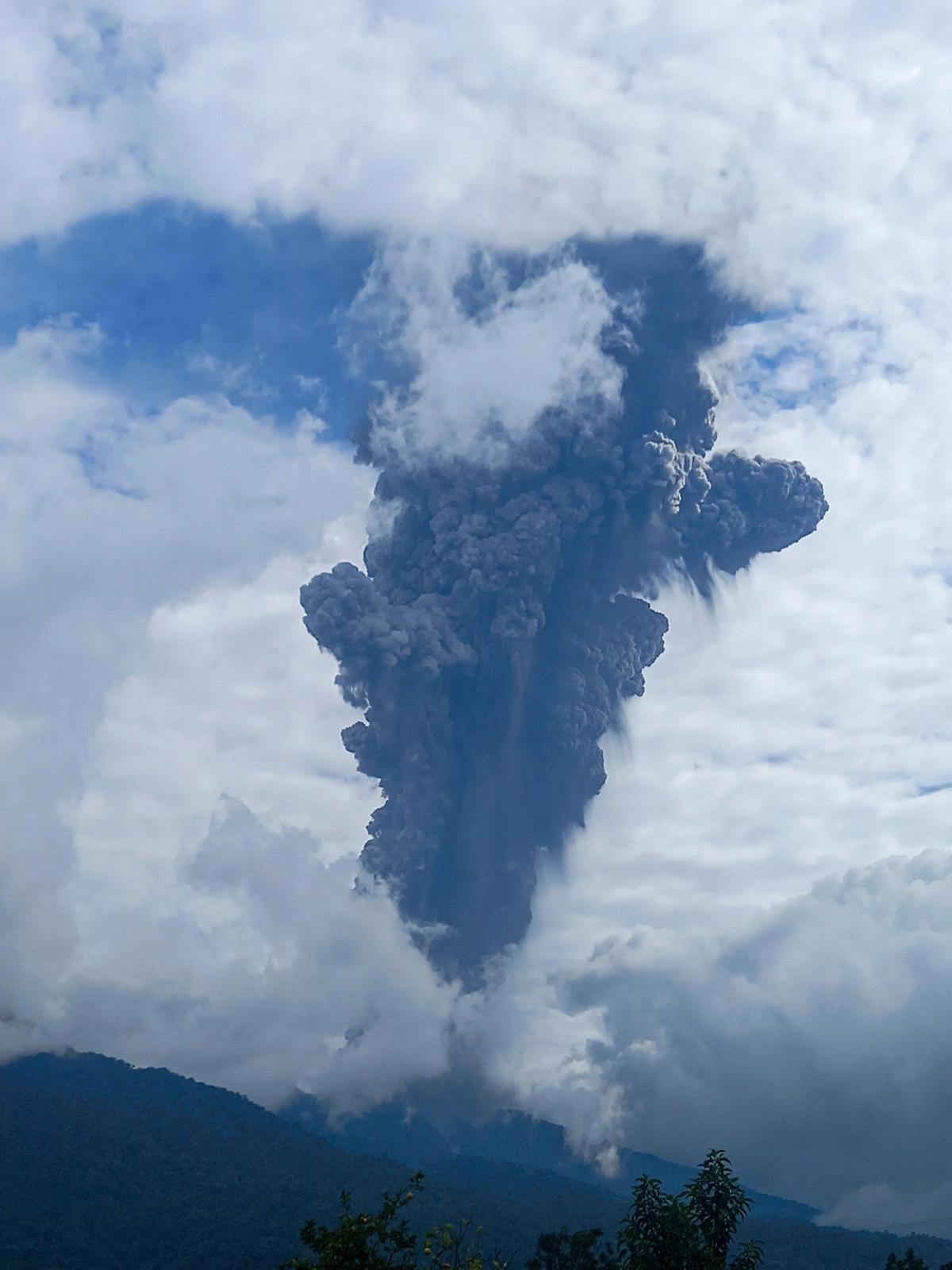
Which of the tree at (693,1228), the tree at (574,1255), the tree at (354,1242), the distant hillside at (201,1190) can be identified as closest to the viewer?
the tree at (354,1242)

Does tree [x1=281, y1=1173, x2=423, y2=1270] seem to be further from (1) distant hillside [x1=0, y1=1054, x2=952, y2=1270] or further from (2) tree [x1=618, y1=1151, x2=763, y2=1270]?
(1) distant hillside [x1=0, y1=1054, x2=952, y2=1270]

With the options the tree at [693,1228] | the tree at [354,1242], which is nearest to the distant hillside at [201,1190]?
the tree at [693,1228]

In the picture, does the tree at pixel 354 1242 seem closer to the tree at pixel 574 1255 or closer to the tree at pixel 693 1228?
the tree at pixel 693 1228

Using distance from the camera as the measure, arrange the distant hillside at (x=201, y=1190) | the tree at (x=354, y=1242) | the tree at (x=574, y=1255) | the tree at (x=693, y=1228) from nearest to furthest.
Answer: the tree at (x=354, y=1242)
the tree at (x=693, y=1228)
the tree at (x=574, y=1255)
the distant hillside at (x=201, y=1190)

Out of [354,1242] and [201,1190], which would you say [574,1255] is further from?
[201,1190]

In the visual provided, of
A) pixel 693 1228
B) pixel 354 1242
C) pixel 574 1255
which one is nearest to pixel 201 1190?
pixel 574 1255

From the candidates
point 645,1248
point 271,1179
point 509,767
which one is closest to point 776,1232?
point 271,1179

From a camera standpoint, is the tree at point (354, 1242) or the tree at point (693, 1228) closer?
the tree at point (354, 1242)

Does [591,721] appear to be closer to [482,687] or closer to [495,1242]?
[482,687]
